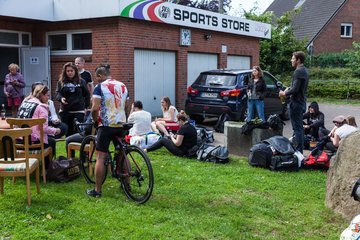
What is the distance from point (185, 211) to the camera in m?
5.45

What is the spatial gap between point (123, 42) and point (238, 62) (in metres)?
7.23

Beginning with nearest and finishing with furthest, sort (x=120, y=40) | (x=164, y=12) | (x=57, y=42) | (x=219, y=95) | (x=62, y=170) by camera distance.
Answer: (x=62, y=170) < (x=219, y=95) < (x=120, y=40) < (x=164, y=12) < (x=57, y=42)

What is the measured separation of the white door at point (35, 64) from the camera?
1453cm

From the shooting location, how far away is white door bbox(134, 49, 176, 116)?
1415 centimetres

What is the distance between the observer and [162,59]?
1510 cm

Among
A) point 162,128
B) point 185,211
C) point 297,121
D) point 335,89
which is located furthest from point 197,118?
point 335,89

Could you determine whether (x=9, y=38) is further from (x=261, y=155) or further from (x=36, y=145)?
(x=261, y=155)

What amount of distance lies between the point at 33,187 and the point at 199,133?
434 centimetres

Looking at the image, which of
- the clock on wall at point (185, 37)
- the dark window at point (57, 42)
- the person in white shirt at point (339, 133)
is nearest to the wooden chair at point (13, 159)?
the person in white shirt at point (339, 133)

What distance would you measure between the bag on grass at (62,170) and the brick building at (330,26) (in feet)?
102

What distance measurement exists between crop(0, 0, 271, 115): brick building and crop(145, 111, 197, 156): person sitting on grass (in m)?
5.01

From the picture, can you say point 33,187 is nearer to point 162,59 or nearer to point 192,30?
point 162,59

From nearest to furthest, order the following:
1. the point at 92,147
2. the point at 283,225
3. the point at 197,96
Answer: the point at 283,225
the point at 92,147
the point at 197,96

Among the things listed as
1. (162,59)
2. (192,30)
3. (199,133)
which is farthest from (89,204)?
(192,30)
